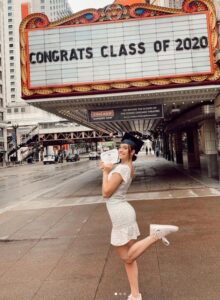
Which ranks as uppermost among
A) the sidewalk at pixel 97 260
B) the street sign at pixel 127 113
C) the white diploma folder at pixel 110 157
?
the street sign at pixel 127 113

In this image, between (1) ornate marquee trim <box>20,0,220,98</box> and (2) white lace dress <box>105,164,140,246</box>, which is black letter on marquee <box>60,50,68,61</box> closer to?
(1) ornate marquee trim <box>20,0,220,98</box>

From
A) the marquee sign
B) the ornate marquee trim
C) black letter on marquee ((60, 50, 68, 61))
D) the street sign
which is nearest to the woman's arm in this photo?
the ornate marquee trim

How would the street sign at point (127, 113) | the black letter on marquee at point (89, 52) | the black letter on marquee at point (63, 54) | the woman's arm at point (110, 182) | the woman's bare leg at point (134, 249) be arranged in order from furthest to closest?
the street sign at point (127, 113)
the black letter on marquee at point (63, 54)
the black letter on marquee at point (89, 52)
the woman's bare leg at point (134, 249)
the woman's arm at point (110, 182)

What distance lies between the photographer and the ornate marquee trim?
18.0 m

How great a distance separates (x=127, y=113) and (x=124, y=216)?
15.9 m

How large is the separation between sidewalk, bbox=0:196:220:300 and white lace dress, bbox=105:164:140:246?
98 centimetres

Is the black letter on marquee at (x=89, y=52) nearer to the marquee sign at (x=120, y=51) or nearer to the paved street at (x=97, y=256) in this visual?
the marquee sign at (x=120, y=51)

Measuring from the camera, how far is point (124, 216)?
445 centimetres

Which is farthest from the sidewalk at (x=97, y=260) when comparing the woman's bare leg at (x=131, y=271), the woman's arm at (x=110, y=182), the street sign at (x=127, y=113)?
the street sign at (x=127, y=113)

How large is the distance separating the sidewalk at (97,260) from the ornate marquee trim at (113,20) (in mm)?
8480

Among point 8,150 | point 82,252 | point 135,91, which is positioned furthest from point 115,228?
point 8,150

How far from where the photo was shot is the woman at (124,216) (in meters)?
4.45

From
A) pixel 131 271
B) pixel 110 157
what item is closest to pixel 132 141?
pixel 110 157

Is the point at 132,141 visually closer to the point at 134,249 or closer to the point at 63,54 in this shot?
the point at 134,249
